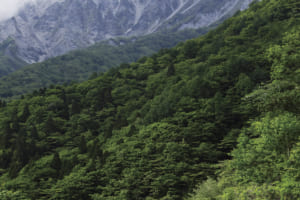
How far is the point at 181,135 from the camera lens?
123 ft

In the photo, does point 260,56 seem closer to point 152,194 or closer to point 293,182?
point 152,194

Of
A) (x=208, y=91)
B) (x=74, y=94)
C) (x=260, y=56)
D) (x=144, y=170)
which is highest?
(x=74, y=94)

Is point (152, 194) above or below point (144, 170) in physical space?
below

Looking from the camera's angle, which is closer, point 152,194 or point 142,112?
point 152,194

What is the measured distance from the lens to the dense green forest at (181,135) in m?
21.6

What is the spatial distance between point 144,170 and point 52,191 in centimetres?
1171

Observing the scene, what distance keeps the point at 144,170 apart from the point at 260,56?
28686 mm

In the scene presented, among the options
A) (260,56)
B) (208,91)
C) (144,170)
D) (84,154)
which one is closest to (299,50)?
(260,56)

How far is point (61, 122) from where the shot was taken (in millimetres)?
60469

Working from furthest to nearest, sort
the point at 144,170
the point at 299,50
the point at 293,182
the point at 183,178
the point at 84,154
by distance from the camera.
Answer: the point at 84,154 < the point at 299,50 < the point at 144,170 < the point at 183,178 < the point at 293,182

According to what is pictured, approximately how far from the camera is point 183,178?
1187 inches

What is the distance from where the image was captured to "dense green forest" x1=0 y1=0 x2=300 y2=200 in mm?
21594

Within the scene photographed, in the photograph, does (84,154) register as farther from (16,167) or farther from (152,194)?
(152,194)

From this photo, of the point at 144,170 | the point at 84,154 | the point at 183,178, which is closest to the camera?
the point at 183,178
